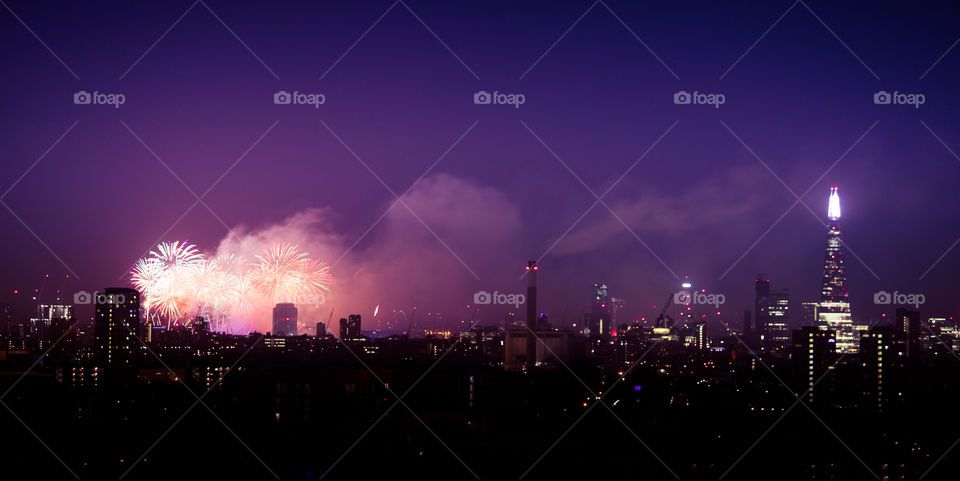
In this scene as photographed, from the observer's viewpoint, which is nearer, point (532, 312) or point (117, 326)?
point (117, 326)

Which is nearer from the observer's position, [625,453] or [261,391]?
[625,453]

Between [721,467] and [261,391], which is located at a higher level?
[261,391]

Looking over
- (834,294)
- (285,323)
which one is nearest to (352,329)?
(285,323)

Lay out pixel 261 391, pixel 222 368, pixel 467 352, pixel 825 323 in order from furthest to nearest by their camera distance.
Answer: pixel 825 323 < pixel 467 352 < pixel 222 368 < pixel 261 391

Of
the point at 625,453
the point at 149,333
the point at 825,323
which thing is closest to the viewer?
the point at 625,453

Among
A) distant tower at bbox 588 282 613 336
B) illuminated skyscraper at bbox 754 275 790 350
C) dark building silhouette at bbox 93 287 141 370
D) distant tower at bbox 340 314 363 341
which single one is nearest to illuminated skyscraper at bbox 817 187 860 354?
illuminated skyscraper at bbox 754 275 790 350

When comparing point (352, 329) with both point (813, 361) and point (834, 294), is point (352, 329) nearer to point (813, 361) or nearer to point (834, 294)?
point (813, 361)

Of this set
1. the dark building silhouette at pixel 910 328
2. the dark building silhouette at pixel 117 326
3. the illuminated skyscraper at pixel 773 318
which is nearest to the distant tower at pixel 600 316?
the illuminated skyscraper at pixel 773 318

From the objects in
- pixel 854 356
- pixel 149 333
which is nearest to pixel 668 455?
pixel 149 333

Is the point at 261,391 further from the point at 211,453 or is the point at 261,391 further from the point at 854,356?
the point at 854,356
